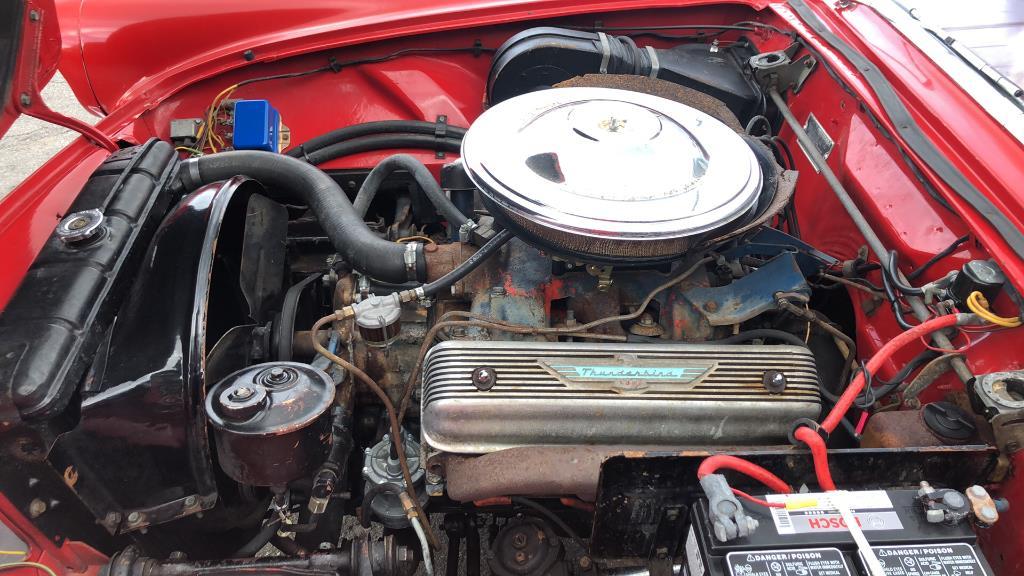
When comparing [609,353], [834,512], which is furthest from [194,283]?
[834,512]

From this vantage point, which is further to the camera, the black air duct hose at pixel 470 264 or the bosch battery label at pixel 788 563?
the black air duct hose at pixel 470 264

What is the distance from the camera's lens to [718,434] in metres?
1.25

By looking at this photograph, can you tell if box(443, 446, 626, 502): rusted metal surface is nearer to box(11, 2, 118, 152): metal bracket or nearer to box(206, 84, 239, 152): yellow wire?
box(11, 2, 118, 152): metal bracket

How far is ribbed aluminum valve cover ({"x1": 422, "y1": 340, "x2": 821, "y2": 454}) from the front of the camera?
1205 millimetres

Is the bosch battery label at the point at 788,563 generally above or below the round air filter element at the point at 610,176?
below

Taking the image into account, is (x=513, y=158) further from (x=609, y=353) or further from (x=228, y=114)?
(x=228, y=114)

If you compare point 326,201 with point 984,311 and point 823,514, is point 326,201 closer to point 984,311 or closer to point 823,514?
point 823,514

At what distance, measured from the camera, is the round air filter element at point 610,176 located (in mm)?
1196

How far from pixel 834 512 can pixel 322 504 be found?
3.39 feet

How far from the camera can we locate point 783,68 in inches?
78.5

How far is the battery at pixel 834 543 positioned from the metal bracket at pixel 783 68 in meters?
1.47

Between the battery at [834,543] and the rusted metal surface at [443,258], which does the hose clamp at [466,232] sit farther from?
the battery at [834,543]

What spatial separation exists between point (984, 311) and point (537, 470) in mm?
919

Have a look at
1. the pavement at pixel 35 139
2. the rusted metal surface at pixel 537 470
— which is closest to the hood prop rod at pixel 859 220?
the rusted metal surface at pixel 537 470
